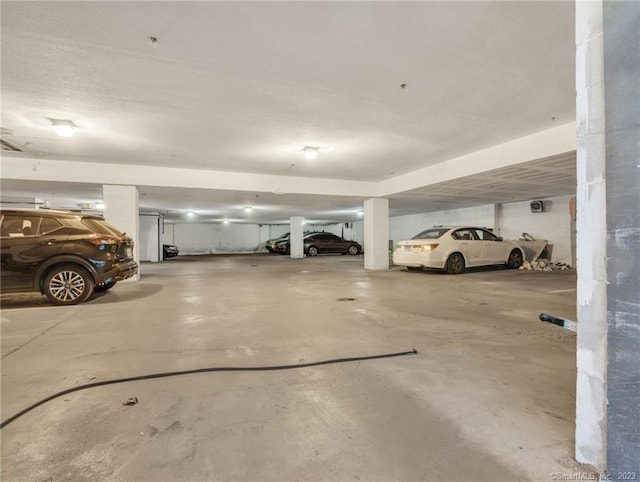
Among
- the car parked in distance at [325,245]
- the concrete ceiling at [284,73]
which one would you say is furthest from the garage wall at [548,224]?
the car parked in distance at [325,245]

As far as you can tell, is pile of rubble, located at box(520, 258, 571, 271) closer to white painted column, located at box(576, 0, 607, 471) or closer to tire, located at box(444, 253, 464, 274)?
tire, located at box(444, 253, 464, 274)

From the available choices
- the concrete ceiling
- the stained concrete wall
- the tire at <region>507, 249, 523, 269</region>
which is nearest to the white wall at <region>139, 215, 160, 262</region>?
the concrete ceiling

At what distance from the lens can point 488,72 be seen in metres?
3.62

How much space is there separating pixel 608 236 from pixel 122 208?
9.75 m

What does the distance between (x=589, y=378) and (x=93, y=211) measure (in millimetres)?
17576

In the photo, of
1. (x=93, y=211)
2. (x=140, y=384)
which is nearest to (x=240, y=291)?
(x=140, y=384)

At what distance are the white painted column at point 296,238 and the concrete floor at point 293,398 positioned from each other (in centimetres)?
1381

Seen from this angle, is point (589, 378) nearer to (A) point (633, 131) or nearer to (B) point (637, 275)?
(B) point (637, 275)

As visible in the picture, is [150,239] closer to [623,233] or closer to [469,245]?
[469,245]

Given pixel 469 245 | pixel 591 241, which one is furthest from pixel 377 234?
pixel 591 241

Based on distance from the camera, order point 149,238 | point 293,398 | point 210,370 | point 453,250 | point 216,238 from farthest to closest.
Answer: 1. point 216,238
2. point 149,238
3. point 453,250
4. point 210,370
5. point 293,398

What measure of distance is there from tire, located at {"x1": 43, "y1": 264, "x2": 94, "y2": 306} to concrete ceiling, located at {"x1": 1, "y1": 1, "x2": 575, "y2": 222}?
7.90ft

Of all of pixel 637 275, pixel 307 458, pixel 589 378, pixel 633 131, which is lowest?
pixel 307 458

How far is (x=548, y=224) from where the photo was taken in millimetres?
11633
